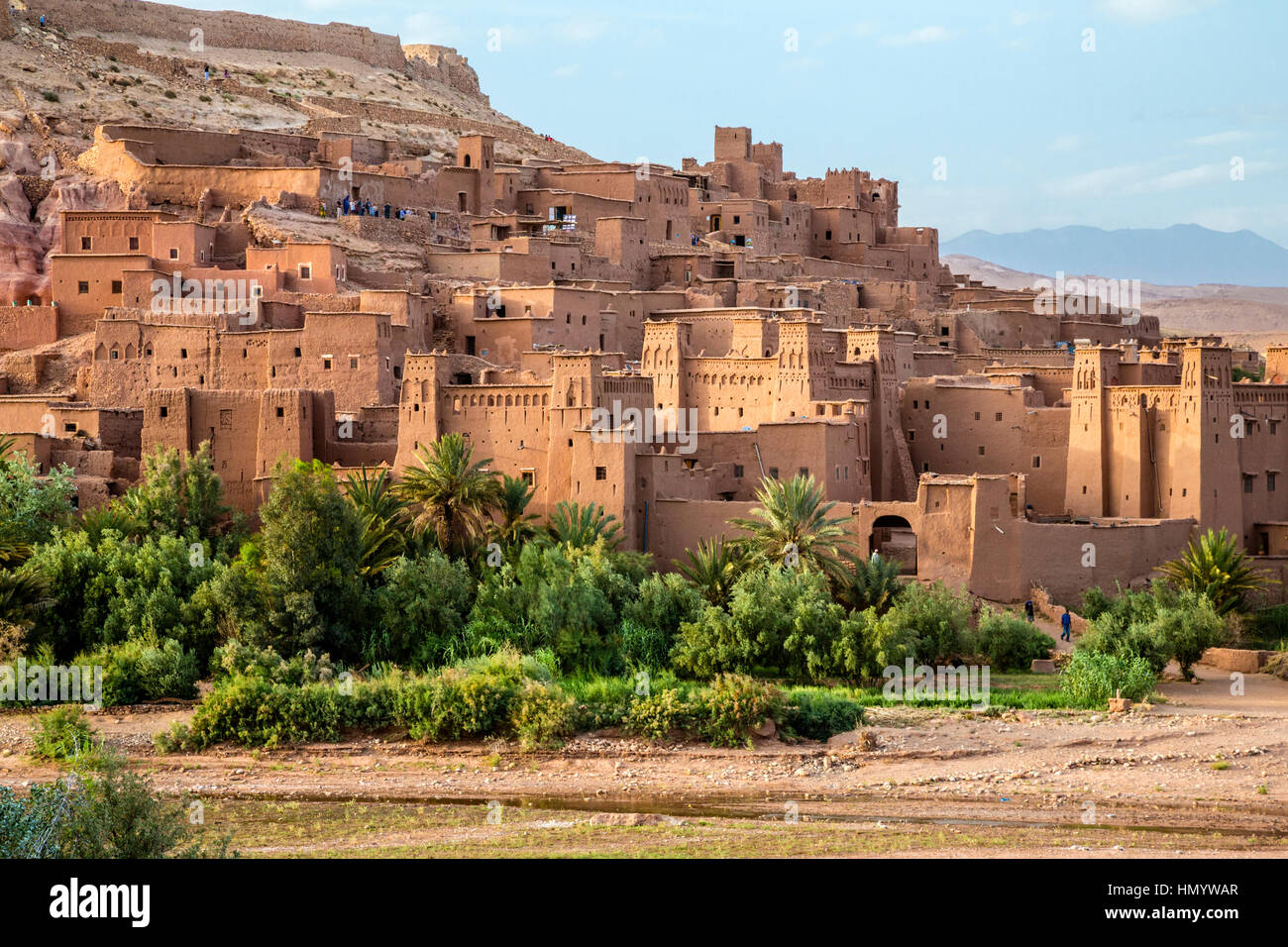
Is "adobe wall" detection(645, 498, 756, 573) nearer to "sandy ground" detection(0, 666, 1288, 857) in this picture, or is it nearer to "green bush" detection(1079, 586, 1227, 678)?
"sandy ground" detection(0, 666, 1288, 857)

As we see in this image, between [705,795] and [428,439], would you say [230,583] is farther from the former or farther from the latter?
[705,795]

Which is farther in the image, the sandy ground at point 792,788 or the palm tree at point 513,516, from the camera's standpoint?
the palm tree at point 513,516

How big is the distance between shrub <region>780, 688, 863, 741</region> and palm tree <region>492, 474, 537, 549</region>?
5.93 meters

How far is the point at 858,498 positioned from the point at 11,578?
45.4 feet

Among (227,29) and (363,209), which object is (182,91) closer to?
(227,29)

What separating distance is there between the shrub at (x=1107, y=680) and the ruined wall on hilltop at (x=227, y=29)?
3866 centimetres

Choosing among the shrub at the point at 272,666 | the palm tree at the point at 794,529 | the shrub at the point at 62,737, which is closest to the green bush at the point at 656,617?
the palm tree at the point at 794,529

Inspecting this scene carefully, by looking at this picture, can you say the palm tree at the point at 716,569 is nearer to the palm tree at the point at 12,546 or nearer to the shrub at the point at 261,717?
the shrub at the point at 261,717

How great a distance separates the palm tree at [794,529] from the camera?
28578mm

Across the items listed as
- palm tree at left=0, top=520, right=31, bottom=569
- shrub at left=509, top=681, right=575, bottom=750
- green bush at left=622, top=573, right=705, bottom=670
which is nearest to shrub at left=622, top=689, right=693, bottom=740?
shrub at left=509, top=681, right=575, bottom=750

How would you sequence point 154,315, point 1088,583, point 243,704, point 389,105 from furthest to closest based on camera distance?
1. point 389,105
2. point 154,315
3. point 1088,583
4. point 243,704

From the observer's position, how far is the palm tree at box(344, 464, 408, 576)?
29.4 m
